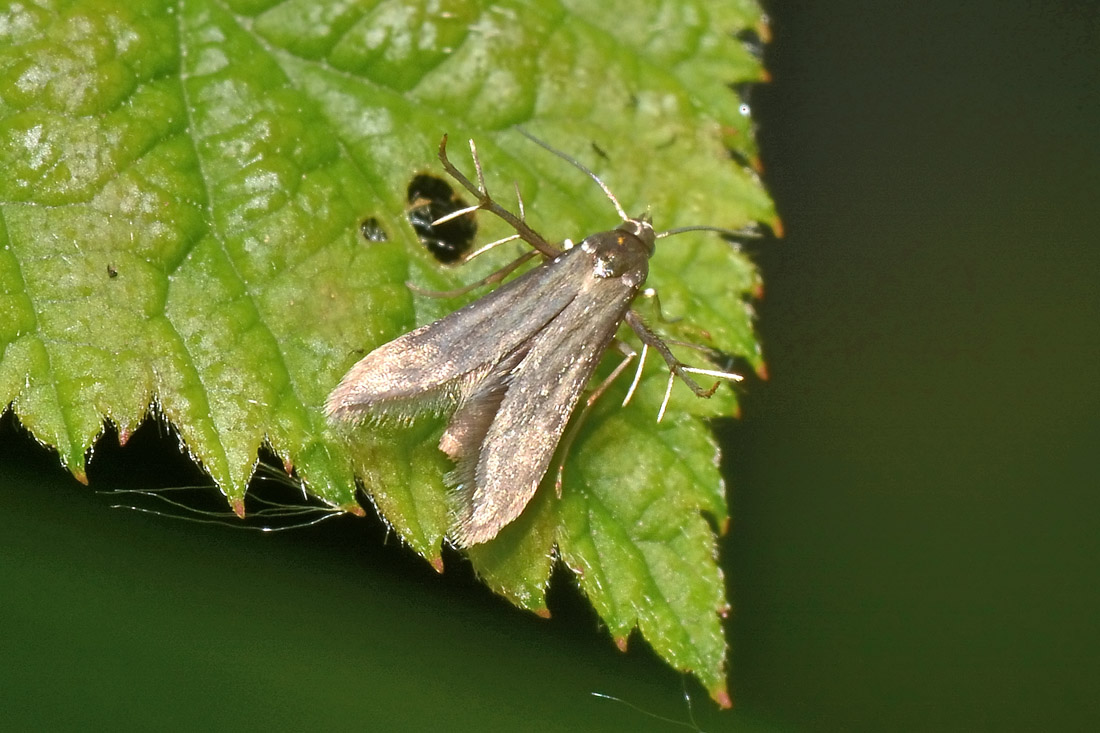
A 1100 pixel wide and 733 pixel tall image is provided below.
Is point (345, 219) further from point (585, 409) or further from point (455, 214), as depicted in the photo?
point (585, 409)

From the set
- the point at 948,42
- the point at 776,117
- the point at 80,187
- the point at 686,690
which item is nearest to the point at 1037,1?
the point at 948,42

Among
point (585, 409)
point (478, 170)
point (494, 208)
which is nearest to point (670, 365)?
point (585, 409)

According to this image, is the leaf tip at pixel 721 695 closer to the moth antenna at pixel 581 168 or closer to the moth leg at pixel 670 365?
the moth leg at pixel 670 365

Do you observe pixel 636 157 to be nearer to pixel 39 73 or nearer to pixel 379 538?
pixel 379 538

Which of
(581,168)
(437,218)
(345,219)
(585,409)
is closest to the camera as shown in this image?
(345,219)

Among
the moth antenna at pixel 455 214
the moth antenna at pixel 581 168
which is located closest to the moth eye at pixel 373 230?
the moth antenna at pixel 455 214

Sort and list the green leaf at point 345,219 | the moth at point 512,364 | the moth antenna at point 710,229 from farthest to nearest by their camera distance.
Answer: the moth antenna at point 710,229 → the moth at point 512,364 → the green leaf at point 345,219
